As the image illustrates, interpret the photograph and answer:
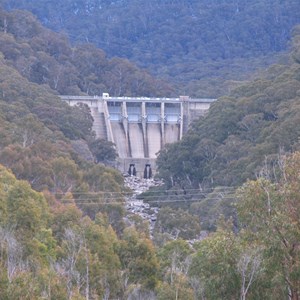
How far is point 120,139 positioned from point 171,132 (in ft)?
11.8

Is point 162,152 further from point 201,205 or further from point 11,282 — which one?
point 11,282

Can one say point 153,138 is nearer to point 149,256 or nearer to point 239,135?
point 239,135

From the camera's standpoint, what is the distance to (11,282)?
14484mm

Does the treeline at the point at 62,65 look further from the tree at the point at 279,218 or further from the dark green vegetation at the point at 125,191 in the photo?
the tree at the point at 279,218

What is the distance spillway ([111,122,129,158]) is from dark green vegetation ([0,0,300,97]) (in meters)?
38.7

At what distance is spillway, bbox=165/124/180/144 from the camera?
199 feet

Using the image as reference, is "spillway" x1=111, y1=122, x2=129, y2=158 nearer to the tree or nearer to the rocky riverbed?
the rocky riverbed

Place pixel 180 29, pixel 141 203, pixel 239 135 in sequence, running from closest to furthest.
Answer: pixel 141 203
pixel 239 135
pixel 180 29

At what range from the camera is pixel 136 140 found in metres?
60.2

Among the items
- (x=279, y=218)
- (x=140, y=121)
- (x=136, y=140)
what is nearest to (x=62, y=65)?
(x=140, y=121)

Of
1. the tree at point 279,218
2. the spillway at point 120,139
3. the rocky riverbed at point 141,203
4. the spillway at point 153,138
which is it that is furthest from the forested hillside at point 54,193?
the spillway at point 153,138

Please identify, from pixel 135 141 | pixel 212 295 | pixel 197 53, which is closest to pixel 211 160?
pixel 135 141

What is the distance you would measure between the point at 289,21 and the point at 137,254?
9492 cm

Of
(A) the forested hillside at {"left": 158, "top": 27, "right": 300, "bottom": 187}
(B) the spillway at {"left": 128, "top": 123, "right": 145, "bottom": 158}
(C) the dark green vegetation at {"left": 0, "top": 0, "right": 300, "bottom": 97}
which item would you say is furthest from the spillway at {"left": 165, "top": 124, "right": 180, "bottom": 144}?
(C) the dark green vegetation at {"left": 0, "top": 0, "right": 300, "bottom": 97}
